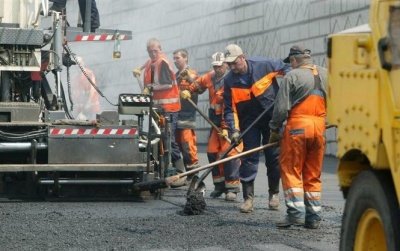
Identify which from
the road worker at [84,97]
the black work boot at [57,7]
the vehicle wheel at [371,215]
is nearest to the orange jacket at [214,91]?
the black work boot at [57,7]

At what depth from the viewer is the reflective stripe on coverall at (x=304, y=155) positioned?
952cm

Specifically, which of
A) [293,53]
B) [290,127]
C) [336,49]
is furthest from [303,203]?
[336,49]

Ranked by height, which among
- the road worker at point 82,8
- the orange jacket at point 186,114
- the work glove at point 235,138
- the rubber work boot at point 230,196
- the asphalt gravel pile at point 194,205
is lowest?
the rubber work boot at point 230,196

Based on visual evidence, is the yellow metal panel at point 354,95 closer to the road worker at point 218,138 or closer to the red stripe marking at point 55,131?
the red stripe marking at point 55,131

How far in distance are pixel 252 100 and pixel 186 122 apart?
3.54m

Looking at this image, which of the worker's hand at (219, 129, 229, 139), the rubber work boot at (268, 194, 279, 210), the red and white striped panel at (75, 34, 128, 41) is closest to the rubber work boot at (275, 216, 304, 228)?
the rubber work boot at (268, 194, 279, 210)

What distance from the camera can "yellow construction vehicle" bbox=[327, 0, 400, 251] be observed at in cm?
505

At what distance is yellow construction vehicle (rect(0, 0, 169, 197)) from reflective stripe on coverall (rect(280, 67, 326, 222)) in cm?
232

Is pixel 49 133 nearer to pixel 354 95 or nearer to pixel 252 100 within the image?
pixel 252 100

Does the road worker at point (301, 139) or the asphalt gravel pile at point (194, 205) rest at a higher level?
the road worker at point (301, 139)

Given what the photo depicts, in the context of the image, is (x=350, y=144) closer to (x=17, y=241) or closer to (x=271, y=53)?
(x=17, y=241)

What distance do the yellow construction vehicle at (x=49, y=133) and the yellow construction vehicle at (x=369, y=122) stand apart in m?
5.85

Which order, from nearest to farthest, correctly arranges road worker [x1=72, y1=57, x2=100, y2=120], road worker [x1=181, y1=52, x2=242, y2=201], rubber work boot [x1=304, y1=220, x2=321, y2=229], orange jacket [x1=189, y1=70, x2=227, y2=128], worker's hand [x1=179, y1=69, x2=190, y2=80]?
rubber work boot [x1=304, y1=220, x2=321, y2=229] < road worker [x1=181, y1=52, x2=242, y2=201] < orange jacket [x1=189, y1=70, x2=227, y2=128] < worker's hand [x1=179, y1=69, x2=190, y2=80] < road worker [x1=72, y1=57, x2=100, y2=120]

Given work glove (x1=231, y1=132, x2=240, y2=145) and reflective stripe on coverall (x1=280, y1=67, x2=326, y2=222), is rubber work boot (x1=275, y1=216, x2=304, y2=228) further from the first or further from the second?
work glove (x1=231, y1=132, x2=240, y2=145)
